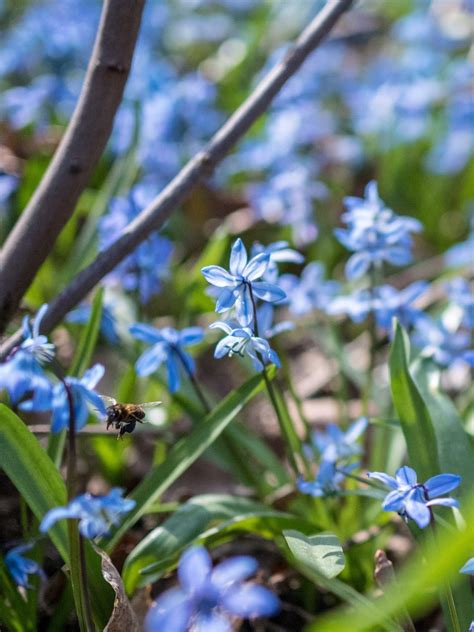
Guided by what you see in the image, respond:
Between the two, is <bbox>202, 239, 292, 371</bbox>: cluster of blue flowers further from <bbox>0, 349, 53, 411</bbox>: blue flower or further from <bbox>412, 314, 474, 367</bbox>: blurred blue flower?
<bbox>412, 314, 474, 367</bbox>: blurred blue flower

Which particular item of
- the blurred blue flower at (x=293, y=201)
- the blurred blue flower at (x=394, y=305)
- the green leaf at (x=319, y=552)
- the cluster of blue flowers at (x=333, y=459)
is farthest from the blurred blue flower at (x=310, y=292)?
the green leaf at (x=319, y=552)

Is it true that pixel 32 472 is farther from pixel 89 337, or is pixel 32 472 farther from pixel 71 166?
pixel 71 166

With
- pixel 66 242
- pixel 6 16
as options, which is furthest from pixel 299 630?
pixel 6 16

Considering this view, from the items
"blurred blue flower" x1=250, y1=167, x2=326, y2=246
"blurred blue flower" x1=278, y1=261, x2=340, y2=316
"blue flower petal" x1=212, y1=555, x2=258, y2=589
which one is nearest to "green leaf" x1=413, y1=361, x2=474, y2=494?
"blurred blue flower" x1=278, y1=261, x2=340, y2=316

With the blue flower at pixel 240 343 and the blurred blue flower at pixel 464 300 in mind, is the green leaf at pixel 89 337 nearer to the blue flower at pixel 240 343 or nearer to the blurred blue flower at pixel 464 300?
the blue flower at pixel 240 343

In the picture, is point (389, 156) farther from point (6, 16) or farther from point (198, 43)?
point (6, 16)

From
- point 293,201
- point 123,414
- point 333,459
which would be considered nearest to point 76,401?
point 123,414
